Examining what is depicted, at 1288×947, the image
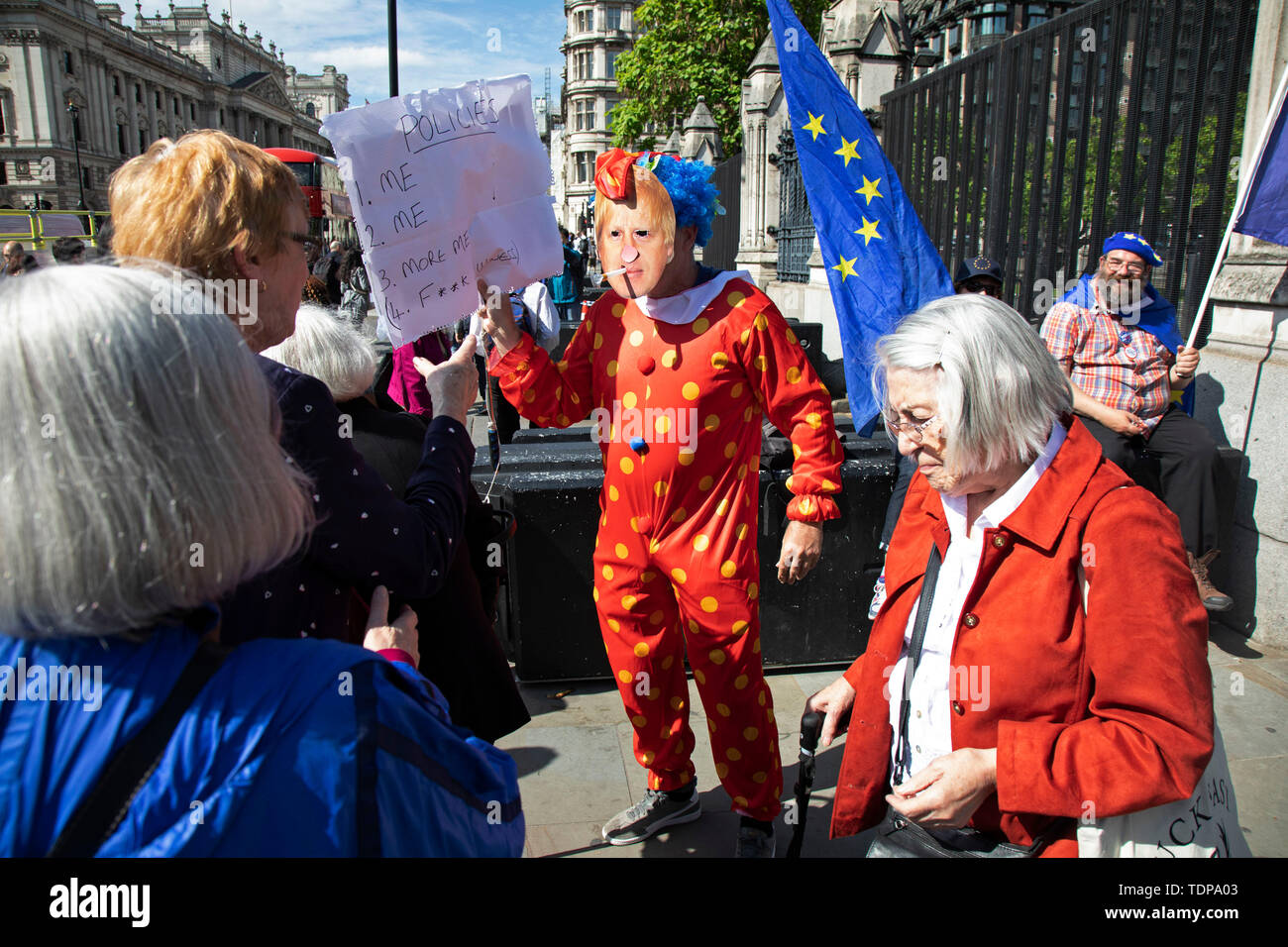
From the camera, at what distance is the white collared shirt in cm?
151

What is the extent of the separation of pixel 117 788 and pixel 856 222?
3.52 metres

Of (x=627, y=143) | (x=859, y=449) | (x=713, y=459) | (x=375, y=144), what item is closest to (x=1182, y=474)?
(x=859, y=449)

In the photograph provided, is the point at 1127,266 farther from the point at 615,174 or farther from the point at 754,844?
the point at 754,844

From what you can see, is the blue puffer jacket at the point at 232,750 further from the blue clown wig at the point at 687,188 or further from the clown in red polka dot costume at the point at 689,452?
the blue clown wig at the point at 687,188

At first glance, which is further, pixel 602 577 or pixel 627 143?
pixel 627 143

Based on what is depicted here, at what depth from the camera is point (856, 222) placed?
3684mm

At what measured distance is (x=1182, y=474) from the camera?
385cm

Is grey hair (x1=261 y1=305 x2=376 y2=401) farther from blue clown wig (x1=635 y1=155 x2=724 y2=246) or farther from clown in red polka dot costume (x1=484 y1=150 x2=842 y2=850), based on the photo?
blue clown wig (x1=635 y1=155 x2=724 y2=246)

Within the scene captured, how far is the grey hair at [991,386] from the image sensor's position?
4.84ft

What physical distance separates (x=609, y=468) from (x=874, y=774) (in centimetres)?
123

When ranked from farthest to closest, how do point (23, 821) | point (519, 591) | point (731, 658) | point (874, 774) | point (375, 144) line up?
point (519, 591), point (731, 658), point (375, 144), point (874, 774), point (23, 821)

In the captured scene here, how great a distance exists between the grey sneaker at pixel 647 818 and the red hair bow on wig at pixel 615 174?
1894 mm

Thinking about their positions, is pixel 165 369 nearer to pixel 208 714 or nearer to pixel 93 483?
pixel 93 483

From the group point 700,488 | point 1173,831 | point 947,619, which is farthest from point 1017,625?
point 700,488
